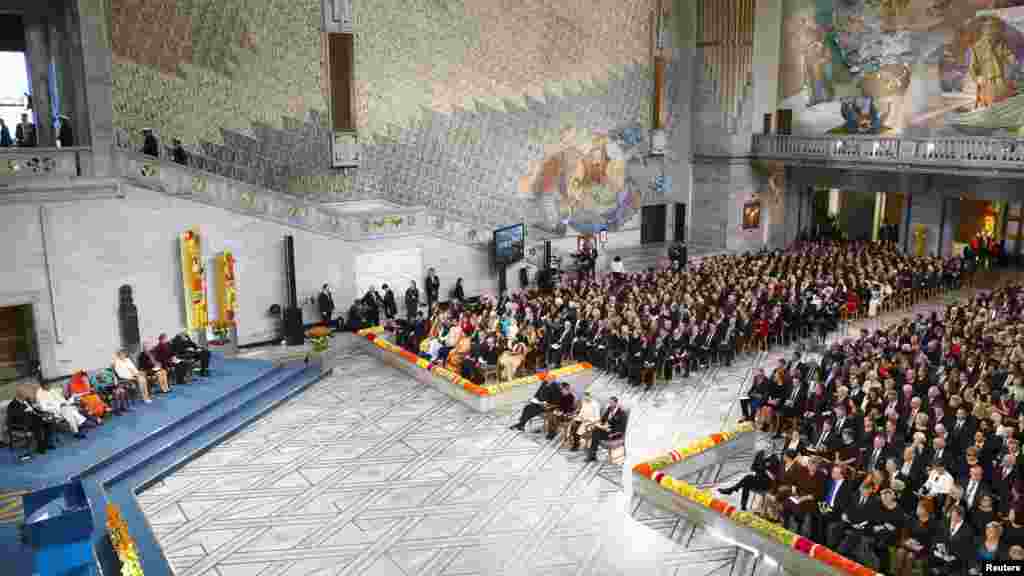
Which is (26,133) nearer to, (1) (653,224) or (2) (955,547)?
(2) (955,547)

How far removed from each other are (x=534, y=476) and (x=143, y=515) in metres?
5.05

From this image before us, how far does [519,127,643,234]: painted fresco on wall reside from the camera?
2458 cm

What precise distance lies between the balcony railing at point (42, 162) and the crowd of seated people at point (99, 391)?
142 inches

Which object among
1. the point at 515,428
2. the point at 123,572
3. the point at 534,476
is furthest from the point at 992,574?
the point at 123,572

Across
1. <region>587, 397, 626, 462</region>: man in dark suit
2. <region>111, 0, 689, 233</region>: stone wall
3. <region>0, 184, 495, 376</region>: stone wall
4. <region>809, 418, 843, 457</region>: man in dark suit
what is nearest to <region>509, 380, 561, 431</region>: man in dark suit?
<region>587, 397, 626, 462</region>: man in dark suit

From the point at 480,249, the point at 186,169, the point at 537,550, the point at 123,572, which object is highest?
the point at 186,169

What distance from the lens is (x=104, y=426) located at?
1162 centimetres

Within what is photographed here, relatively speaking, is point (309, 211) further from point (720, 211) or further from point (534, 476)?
point (720, 211)

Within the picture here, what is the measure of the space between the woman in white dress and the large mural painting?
24257mm

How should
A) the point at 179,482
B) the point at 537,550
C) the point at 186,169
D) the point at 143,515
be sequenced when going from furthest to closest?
the point at 186,169, the point at 179,482, the point at 143,515, the point at 537,550

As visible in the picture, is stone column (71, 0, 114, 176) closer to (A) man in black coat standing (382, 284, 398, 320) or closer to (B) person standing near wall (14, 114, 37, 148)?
(B) person standing near wall (14, 114, 37, 148)

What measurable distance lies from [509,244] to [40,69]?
39.1ft

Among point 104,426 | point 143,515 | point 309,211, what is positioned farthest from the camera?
point 309,211

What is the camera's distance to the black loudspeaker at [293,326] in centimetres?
1714
